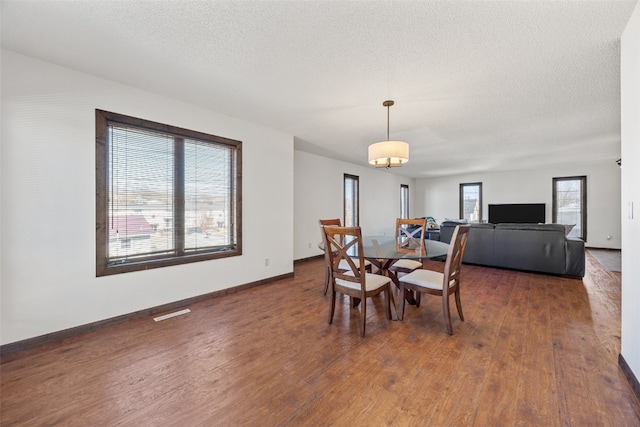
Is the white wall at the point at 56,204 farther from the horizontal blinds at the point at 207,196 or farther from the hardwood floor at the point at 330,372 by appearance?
the horizontal blinds at the point at 207,196

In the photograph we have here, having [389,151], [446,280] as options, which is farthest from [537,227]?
[389,151]

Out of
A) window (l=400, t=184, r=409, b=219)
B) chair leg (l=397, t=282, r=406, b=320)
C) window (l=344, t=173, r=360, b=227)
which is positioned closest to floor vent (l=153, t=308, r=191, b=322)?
chair leg (l=397, t=282, r=406, b=320)

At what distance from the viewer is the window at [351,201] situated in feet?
22.8

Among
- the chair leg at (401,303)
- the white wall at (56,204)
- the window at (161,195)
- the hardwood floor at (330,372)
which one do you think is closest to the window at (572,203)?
the hardwood floor at (330,372)

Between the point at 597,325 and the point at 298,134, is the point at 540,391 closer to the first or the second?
the point at 597,325

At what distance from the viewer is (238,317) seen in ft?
9.11

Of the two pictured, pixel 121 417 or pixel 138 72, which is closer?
pixel 121 417

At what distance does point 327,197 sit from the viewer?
629 centimetres

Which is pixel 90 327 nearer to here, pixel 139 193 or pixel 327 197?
pixel 139 193

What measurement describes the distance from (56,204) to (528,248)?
20.7 feet

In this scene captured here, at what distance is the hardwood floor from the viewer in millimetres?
1467

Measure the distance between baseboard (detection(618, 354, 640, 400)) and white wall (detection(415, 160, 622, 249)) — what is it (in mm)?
7325

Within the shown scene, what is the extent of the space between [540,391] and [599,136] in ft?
16.0

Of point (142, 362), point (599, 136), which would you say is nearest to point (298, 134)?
point (142, 362)
